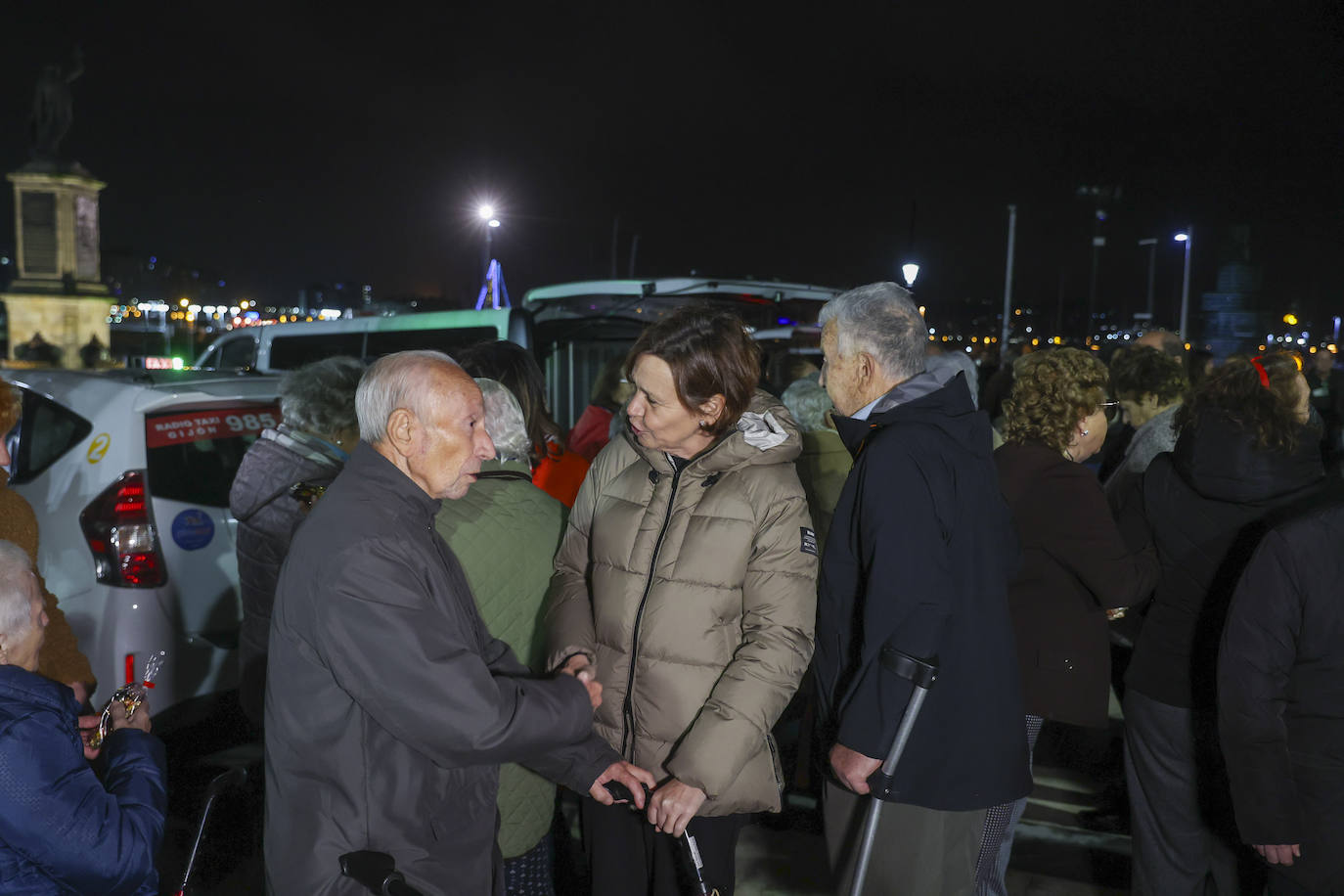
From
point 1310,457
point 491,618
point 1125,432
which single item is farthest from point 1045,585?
point 1125,432

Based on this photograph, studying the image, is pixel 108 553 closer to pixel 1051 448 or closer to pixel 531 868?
pixel 531 868

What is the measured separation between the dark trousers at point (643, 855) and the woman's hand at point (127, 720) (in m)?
1.24

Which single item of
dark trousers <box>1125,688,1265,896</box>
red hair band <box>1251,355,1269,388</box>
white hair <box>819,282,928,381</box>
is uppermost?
white hair <box>819,282,928,381</box>

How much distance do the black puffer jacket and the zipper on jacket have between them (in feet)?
4.70

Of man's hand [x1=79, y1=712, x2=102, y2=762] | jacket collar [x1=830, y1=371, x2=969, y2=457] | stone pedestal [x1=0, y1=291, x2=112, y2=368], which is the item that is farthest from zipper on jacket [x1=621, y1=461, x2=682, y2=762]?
stone pedestal [x1=0, y1=291, x2=112, y2=368]

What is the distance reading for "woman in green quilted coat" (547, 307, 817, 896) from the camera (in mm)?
2402

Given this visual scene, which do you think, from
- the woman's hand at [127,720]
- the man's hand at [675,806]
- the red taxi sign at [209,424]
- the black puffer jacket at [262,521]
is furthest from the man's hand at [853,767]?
the red taxi sign at [209,424]

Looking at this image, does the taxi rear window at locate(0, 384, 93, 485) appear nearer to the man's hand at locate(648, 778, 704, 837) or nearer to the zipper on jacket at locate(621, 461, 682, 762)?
the zipper on jacket at locate(621, 461, 682, 762)

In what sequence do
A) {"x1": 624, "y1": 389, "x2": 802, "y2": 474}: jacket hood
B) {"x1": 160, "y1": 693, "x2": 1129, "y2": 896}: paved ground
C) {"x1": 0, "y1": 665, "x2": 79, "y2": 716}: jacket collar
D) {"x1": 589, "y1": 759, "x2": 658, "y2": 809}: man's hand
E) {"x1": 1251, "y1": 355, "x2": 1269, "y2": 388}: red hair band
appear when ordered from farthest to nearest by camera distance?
{"x1": 160, "y1": 693, "x2": 1129, "y2": 896}: paved ground
{"x1": 1251, "y1": 355, "x2": 1269, "y2": 388}: red hair band
{"x1": 624, "y1": 389, "x2": 802, "y2": 474}: jacket hood
{"x1": 589, "y1": 759, "x2": 658, "y2": 809}: man's hand
{"x1": 0, "y1": 665, "x2": 79, "y2": 716}: jacket collar

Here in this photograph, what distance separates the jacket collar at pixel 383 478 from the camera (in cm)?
195

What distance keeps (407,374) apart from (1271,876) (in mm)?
2735

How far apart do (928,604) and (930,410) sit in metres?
0.53

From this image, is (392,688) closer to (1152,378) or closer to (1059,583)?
(1059,583)

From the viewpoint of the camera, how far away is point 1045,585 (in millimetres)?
3143
